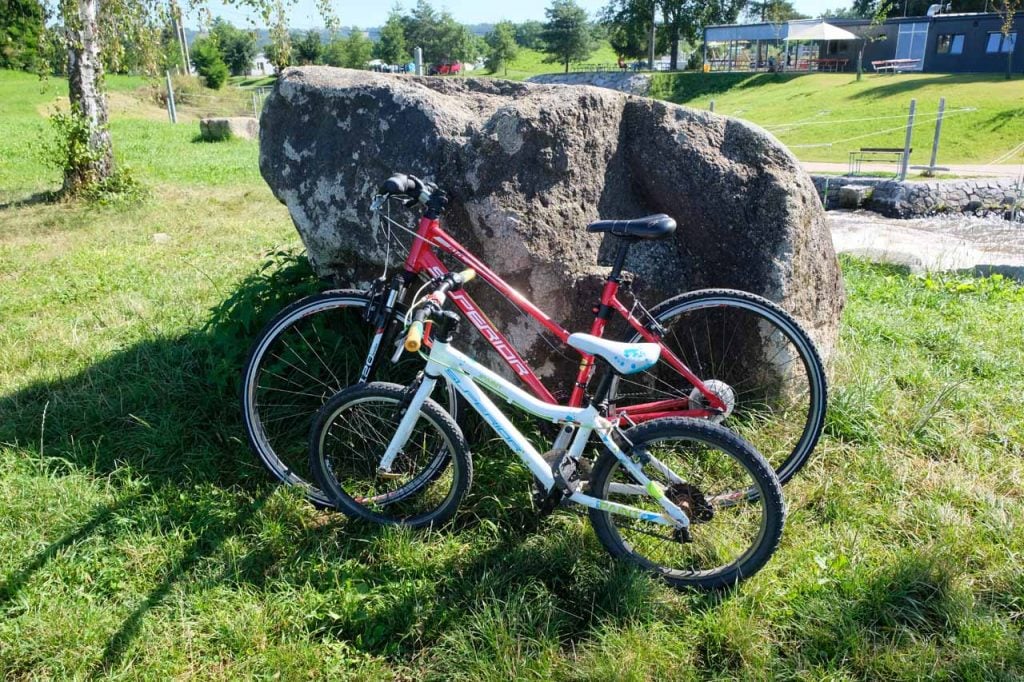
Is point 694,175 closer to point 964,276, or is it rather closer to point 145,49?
point 964,276

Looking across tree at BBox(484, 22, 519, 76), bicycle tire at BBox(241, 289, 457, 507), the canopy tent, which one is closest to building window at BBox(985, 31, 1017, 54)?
the canopy tent

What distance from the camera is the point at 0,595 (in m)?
3.18

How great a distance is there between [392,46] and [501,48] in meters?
12.3

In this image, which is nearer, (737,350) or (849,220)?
(737,350)

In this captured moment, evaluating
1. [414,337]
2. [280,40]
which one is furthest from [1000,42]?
→ [414,337]

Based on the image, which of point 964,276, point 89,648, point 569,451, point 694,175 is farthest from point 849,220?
point 89,648

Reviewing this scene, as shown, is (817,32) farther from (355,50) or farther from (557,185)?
(557,185)

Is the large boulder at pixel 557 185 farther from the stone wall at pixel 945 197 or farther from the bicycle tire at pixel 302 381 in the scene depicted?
the stone wall at pixel 945 197

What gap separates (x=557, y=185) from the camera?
3.97 m

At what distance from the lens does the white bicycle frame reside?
10.0ft

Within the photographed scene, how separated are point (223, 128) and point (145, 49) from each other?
1073 centimetres

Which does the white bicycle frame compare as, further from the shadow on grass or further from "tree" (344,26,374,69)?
"tree" (344,26,374,69)

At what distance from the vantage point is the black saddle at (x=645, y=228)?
3.16 m

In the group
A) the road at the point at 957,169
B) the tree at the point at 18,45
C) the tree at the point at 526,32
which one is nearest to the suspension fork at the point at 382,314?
the road at the point at 957,169
